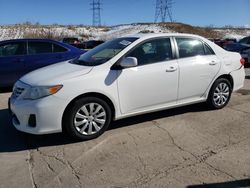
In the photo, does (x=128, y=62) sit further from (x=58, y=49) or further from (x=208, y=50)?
(x=58, y=49)

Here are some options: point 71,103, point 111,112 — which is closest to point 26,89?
point 71,103

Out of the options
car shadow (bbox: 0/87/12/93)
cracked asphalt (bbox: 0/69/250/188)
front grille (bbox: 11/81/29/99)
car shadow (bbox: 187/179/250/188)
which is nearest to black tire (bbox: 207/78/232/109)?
cracked asphalt (bbox: 0/69/250/188)

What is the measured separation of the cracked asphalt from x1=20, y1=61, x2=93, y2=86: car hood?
91 cm

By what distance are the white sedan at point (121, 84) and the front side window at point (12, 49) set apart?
12.1ft

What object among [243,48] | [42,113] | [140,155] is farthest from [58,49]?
[243,48]

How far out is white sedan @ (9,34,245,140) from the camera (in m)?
4.46

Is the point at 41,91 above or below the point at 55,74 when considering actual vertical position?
below

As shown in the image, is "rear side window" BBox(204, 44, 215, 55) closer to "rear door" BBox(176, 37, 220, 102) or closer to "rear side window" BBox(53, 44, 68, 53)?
"rear door" BBox(176, 37, 220, 102)

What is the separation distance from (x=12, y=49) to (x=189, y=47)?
202 inches

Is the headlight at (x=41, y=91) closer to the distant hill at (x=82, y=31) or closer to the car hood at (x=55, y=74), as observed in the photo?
the car hood at (x=55, y=74)

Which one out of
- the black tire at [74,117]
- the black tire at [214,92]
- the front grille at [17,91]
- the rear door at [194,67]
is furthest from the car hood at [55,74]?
the black tire at [214,92]

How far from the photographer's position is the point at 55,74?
15.6 feet

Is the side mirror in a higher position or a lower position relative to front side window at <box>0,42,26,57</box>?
lower

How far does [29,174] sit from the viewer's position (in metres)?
3.72
